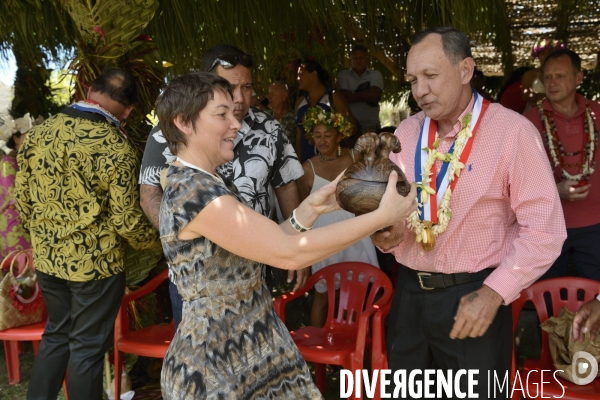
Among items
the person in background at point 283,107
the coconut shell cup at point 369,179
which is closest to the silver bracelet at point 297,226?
the coconut shell cup at point 369,179

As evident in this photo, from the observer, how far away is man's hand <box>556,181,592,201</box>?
3.41 metres

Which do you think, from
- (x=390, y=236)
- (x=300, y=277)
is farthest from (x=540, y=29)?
(x=390, y=236)

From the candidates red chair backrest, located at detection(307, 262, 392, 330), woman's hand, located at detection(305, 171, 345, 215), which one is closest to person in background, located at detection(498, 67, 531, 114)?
red chair backrest, located at detection(307, 262, 392, 330)

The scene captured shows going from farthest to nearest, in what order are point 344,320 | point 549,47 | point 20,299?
1. point 549,47
2. point 20,299
3. point 344,320

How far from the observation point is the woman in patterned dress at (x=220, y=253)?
5.87ft

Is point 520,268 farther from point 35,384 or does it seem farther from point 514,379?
point 35,384

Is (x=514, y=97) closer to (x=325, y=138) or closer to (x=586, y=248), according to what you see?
(x=325, y=138)

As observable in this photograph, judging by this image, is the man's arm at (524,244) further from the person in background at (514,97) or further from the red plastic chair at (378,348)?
the person in background at (514,97)

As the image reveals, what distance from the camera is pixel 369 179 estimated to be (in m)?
1.95

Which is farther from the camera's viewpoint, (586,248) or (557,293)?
(586,248)

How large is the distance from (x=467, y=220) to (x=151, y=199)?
148cm

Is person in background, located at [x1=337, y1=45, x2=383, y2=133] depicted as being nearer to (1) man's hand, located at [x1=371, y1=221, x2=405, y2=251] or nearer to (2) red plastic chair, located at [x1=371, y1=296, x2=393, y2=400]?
(2) red plastic chair, located at [x1=371, y1=296, x2=393, y2=400]

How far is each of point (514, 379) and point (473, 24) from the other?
2124mm

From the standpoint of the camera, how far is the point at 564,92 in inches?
146
